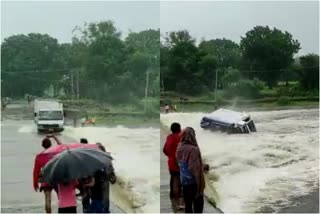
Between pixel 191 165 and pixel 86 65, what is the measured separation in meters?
7.33

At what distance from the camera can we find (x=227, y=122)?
10570 millimetres

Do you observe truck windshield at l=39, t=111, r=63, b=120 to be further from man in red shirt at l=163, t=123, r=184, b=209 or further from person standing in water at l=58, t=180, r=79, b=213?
person standing in water at l=58, t=180, r=79, b=213

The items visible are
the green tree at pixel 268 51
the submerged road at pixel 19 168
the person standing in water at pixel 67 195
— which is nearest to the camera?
the person standing in water at pixel 67 195

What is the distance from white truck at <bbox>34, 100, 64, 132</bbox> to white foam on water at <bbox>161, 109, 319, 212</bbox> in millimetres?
5215

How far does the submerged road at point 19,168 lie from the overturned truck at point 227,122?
10.8 ft

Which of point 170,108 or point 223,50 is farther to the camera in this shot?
point 223,50

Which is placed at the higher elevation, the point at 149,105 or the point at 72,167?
the point at 149,105

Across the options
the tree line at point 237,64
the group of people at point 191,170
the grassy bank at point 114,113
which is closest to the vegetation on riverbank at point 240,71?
the tree line at point 237,64

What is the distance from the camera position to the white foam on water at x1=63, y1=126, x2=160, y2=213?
841 centimetres

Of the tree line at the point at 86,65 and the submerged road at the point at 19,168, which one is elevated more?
the tree line at the point at 86,65

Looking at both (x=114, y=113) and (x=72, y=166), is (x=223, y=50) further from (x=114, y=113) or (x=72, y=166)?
(x=72, y=166)

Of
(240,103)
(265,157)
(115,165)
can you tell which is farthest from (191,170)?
(115,165)

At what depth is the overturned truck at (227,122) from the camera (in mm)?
10336

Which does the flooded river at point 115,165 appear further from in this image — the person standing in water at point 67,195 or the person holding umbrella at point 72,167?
the person holding umbrella at point 72,167
